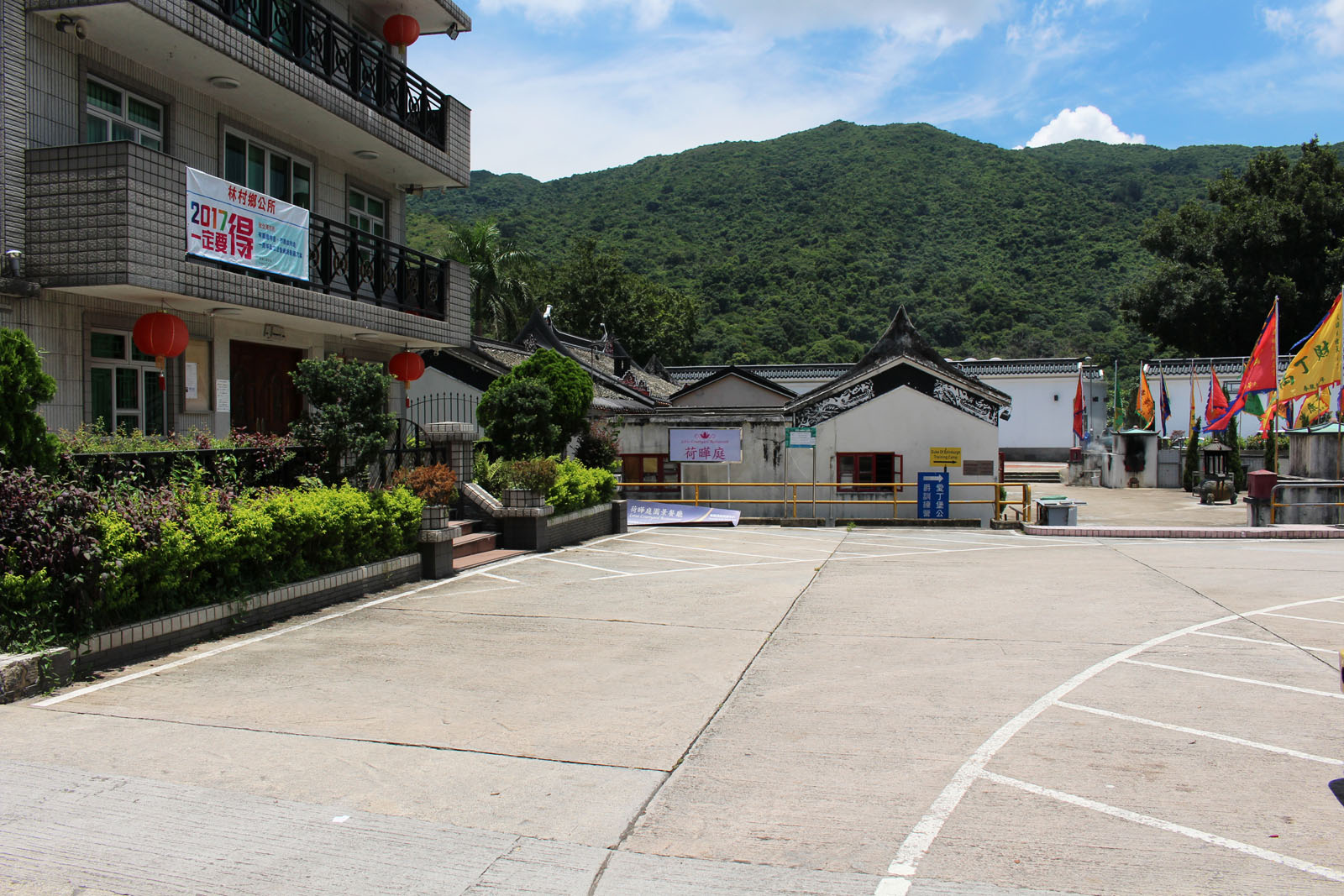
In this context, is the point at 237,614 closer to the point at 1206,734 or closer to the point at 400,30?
the point at 1206,734

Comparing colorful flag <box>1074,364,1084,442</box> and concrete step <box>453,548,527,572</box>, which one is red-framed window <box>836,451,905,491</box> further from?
colorful flag <box>1074,364,1084,442</box>

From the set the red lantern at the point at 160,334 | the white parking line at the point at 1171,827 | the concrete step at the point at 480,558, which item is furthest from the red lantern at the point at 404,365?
the white parking line at the point at 1171,827

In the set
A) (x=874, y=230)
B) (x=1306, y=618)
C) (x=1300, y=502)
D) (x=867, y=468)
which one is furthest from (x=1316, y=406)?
(x=874, y=230)

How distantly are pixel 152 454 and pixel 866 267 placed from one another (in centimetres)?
8081

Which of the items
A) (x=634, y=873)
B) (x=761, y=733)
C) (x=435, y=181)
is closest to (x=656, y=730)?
(x=761, y=733)

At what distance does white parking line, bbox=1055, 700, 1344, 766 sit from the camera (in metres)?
5.91

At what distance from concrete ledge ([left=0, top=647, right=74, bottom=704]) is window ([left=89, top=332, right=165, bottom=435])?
19.4ft

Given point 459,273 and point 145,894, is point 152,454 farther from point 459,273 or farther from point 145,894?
point 459,273

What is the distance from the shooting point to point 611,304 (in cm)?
5584

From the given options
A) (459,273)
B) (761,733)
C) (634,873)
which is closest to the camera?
(634,873)

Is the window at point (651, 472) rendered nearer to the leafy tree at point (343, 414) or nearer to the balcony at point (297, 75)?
the balcony at point (297, 75)

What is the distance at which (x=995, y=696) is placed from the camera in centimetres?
729

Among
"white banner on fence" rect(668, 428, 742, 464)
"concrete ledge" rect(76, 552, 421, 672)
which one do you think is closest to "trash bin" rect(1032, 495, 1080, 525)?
"white banner on fence" rect(668, 428, 742, 464)

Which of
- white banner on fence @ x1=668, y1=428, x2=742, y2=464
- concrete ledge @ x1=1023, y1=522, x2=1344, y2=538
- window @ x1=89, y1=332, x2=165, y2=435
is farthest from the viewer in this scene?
white banner on fence @ x1=668, y1=428, x2=742, y2=464
